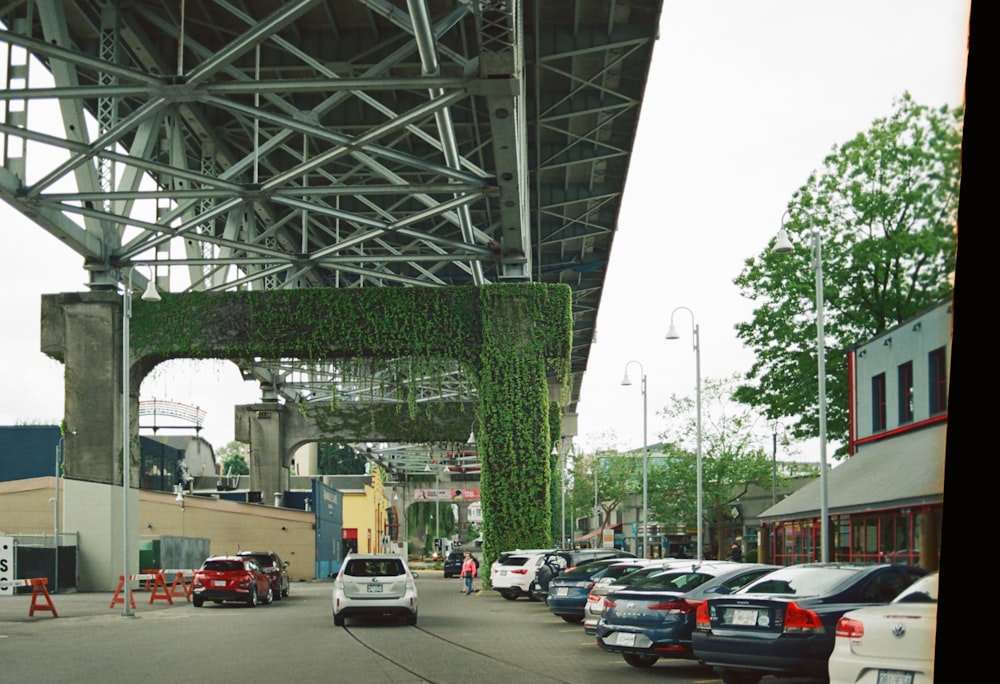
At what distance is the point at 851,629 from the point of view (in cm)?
898

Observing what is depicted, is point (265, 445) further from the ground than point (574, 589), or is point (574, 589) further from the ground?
point (265, 445)

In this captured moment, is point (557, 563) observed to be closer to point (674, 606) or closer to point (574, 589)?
point (574, 589)

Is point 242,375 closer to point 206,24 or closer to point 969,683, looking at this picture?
point 206,24

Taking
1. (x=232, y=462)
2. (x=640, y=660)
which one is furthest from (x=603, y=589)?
Answer: (x=232, y=462)

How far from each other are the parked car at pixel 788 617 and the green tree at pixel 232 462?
155350 mm

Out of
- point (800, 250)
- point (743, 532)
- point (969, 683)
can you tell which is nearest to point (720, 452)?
point (743, 532)

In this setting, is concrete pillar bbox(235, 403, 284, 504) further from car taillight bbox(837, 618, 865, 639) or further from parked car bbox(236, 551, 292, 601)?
car taillight bbox(837, 618, 865, 639)

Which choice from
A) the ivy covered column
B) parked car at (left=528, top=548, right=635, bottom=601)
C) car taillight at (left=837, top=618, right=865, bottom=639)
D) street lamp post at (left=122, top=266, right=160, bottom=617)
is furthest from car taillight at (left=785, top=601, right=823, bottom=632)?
street lamp post at (left=122, top=266, right=160, bottom=617)

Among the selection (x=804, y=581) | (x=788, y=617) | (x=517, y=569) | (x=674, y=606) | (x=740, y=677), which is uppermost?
(x=804, y=581)

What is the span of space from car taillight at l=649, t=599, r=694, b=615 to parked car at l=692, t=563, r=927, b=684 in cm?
221

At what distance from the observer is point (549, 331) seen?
34375 mm

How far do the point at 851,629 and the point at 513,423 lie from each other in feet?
81.4

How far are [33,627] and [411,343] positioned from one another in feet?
44.6

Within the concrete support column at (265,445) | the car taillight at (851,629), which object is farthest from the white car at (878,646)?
the concrete support column at (265,445)
